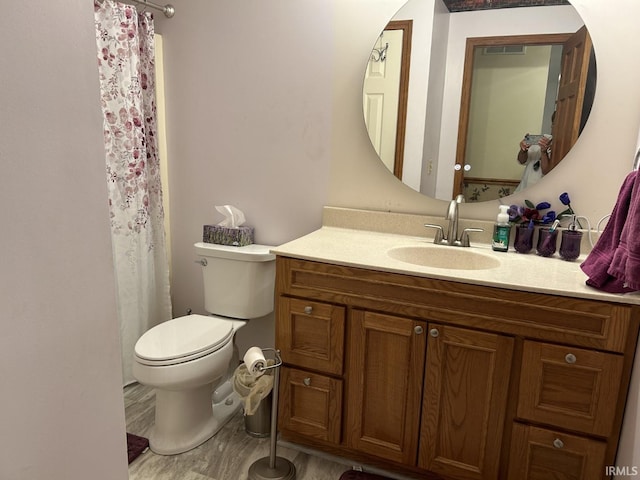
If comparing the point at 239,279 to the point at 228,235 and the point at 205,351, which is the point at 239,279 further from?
the point at 205,351

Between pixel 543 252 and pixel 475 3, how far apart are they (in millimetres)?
1001

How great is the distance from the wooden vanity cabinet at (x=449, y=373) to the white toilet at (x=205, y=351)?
36cm

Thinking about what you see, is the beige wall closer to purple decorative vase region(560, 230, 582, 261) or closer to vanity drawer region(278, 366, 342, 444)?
vanity drawer region(278, 366, 342, 444)

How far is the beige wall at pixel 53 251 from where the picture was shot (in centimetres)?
70

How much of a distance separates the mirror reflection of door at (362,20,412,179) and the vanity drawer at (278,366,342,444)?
94cm

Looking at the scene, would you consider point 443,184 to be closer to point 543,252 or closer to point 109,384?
point 543,252

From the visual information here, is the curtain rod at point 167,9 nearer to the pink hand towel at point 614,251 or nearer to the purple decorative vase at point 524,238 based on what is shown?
the purple decorative vase at point 524,238

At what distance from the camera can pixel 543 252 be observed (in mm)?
1764

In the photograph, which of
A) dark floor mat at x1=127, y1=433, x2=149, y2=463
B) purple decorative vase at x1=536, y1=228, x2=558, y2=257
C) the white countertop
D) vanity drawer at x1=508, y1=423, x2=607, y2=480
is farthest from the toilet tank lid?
vanity drawer at x1=508, y1=423, x2=607, y2=480

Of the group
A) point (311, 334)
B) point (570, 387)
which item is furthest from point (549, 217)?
point (311, 334)

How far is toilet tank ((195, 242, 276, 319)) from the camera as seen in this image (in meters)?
2.14

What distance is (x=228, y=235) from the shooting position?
2.24 meters

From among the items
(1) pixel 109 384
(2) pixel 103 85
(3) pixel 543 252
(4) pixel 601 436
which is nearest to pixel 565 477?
(4) pixel 601 436

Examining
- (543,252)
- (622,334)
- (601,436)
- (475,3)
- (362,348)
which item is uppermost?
(475,3)
